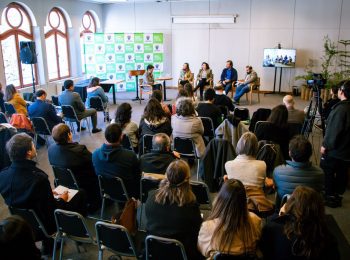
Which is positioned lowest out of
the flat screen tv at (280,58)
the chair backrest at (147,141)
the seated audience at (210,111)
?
the chair backrest at (147,141)

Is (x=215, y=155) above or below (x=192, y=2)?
below

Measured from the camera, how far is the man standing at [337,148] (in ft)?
12.4

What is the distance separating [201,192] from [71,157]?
1.37 metres

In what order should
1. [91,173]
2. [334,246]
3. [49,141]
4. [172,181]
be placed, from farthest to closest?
[49,141], [91,173], [172,181], [334,246]

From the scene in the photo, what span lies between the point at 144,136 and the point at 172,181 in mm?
2154

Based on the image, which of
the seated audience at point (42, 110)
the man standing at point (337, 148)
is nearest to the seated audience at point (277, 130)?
the man standing at point (337, 148)

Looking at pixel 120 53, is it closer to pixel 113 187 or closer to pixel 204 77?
pixel 204 77

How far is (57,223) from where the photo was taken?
2.72 meters

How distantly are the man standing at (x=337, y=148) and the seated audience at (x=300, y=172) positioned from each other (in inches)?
42.8

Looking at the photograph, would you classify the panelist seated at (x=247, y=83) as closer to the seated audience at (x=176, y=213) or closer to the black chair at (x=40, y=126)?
the black chair at (x=40, y=126)

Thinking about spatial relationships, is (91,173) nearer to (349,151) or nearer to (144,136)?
(144,136)

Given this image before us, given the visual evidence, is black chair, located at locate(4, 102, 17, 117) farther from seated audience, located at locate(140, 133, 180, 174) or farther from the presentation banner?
the presentation banner

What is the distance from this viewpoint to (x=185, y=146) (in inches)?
183

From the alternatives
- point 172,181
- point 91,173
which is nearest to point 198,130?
point 91,173
